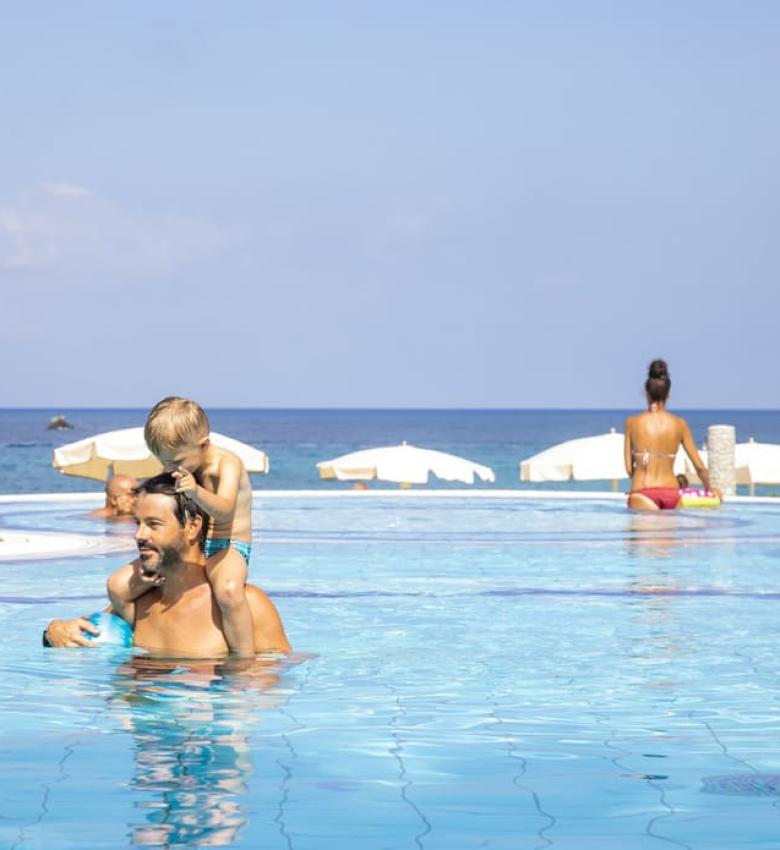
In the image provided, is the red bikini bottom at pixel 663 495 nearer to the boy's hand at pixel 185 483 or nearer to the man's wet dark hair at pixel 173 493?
the man's wet dark hair at pixel 173 493

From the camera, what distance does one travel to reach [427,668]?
7.61 metres

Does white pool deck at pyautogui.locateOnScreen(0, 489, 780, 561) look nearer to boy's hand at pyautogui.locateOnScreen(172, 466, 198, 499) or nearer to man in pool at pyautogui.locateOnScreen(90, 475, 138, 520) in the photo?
man in pool at pyautogui.locateOnScreen(90, 475, 138, 520)

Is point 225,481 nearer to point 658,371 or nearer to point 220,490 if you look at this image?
point 220,490

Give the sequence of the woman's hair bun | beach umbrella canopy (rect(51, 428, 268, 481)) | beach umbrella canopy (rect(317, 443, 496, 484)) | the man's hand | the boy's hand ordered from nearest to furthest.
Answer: the boy's hand < the man's hand < the woman's hair bun < beach umbrella canopy (rect(51, 428, 268, 481)) < beach umbrella canopy (rect(317, 443, 496, 484))

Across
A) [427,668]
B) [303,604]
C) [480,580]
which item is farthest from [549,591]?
[427,668]

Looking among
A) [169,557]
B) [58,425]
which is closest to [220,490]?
[169,557]

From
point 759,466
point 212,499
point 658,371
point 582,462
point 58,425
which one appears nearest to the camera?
point 212,499

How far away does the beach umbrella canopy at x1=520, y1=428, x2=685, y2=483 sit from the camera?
33.5 m

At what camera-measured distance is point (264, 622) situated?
7.04 meters

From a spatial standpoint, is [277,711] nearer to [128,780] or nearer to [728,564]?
[128,780]

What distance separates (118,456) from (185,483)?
24.4 m

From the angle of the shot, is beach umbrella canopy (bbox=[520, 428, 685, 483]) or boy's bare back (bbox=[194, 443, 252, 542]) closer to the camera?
boy's bare back (bbox=[194, 443, 252, 542])

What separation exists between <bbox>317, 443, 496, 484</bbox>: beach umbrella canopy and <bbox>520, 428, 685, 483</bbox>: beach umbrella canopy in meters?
1.10

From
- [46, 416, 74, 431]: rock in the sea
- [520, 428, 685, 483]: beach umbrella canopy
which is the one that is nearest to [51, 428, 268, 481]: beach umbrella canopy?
[520, 428, 685, 483]: beach umbrella canopy
